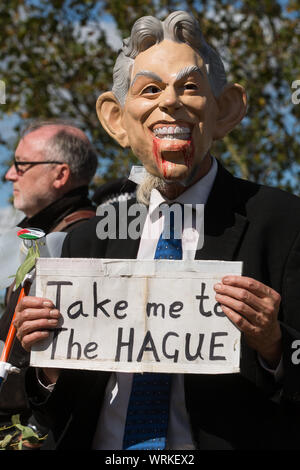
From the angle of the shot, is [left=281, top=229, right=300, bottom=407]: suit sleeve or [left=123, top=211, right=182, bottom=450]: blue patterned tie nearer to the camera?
[left=281, top=229, right=300, bottom=407]: suit sleeve

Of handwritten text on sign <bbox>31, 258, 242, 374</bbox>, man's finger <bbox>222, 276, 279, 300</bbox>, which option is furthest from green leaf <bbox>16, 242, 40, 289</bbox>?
man's finger <bbox>222, 276, 279, 300</bbox>

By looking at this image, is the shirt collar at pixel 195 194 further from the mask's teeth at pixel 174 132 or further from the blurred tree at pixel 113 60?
the blurred tree at pixel 113 60

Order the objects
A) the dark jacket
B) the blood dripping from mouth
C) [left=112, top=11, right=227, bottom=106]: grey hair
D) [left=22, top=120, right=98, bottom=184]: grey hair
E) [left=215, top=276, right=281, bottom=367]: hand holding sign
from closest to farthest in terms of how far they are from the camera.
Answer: [left=215, top=276, right=281, bottom=367]: hand holding sign < the blood dripping from mouth < [left=112, top=11, right=227, bottom=106]: grey hair < the dark jacket < [left=22, top=120, right=98, bottom=184]: grey hair

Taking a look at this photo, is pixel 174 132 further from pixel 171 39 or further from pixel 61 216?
pixel 61 216

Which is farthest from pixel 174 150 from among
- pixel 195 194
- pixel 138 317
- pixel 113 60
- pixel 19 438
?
pixel 113 60

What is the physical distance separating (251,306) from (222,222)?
1.48ft

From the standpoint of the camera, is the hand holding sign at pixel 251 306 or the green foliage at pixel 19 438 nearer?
the hand holding sign at pixel 251 306

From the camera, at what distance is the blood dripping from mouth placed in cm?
260

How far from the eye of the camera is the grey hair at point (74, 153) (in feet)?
14.8

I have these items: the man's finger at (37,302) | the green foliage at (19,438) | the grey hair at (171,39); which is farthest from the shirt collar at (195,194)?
the green foliage at (19,438)

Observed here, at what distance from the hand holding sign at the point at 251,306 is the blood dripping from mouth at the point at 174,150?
0.49 m

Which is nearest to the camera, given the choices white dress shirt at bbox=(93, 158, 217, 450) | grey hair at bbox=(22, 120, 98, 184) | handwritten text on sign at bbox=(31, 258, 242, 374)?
handwritten text on sign at bbox=(31, 258, 242, 374)

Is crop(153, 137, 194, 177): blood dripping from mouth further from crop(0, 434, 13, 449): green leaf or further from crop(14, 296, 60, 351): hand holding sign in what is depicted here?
crop(0, 434, 13, 449): green leaf

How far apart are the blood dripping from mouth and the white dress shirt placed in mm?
123
